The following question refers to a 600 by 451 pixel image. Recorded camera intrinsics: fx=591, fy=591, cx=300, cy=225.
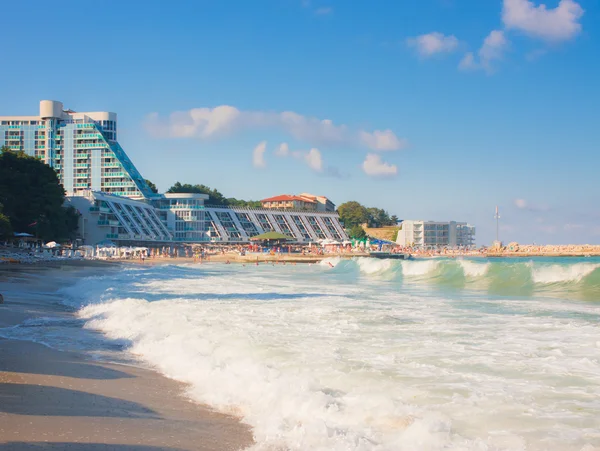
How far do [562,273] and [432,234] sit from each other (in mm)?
100836

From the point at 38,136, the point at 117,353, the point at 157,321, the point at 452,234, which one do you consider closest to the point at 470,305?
the point at 157,321

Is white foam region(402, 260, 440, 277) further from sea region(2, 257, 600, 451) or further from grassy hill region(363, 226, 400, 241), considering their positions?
grassy hill region(363, 226, 400, 241)

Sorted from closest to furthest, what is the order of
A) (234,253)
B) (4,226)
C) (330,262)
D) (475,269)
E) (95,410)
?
(95,410) → (475,269) → (4,226) → (330,262) → (234,253)

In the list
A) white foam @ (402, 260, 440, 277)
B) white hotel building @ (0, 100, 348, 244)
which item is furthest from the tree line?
white foam @ (402, 260, 440, 277)

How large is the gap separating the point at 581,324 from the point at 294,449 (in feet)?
27.7

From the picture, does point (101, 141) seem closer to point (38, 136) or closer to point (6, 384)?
point (38, 136)

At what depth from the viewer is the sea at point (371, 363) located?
16.2 ft

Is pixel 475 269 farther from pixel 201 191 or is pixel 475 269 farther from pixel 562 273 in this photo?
pixel 201 191

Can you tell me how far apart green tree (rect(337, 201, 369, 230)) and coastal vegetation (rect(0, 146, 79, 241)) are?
2927 inches

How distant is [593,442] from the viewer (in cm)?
465

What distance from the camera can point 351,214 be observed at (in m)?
118

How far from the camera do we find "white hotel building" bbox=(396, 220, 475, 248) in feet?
388

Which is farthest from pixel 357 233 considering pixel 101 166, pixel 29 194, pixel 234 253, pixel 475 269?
pixel 475 269

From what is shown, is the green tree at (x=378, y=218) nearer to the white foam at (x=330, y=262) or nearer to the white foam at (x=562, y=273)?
the white foam at (x=330, y=262)
